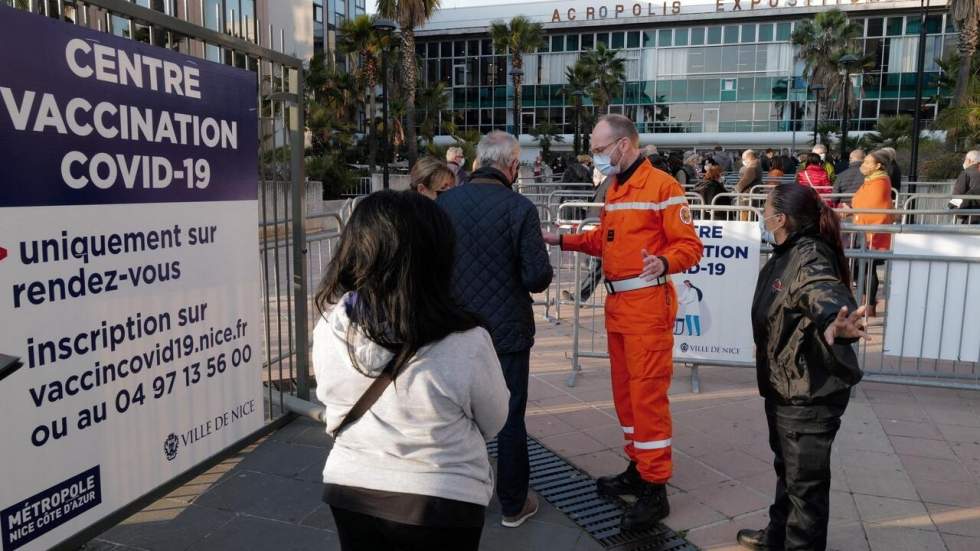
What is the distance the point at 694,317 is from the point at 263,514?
374 centimetres

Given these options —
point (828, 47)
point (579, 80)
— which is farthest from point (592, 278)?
point (579, 80)

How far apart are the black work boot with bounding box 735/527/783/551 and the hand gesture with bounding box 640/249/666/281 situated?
126 cm

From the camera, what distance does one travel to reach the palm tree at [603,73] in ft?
163

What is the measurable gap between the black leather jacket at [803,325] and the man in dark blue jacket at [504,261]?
976 mm

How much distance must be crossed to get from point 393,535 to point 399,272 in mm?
681

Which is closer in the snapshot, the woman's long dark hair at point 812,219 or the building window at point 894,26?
the woman's long dark hair at point 812,219

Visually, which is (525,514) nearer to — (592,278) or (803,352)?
(803,352)

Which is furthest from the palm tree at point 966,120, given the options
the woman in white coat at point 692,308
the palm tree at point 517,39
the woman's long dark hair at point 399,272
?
the palm tree at point 517,39

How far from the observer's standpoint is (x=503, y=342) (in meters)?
3.51

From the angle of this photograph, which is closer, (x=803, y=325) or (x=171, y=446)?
(x=803, y=325)

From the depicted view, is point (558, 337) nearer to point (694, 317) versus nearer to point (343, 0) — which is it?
point (694, 317)

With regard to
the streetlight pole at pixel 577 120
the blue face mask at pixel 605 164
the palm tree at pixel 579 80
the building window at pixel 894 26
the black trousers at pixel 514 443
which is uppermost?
the building window at pixel 894 26

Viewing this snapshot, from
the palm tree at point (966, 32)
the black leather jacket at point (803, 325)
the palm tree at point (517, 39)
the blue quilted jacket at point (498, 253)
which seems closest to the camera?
the black leather jacket at point (803, 325)

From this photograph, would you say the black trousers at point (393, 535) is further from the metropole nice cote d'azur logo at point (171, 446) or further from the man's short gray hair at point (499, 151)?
the man's short gray hair at point (499, 151)
